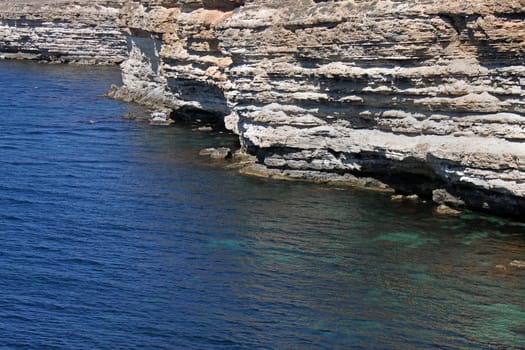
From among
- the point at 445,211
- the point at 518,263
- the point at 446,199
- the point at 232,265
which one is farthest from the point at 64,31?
the point at 518,263

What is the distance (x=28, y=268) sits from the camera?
32.3m

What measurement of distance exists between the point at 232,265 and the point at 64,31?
7137 centimetres

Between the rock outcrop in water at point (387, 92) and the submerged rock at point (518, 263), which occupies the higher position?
the rock outcrop in water at point (387, 92)

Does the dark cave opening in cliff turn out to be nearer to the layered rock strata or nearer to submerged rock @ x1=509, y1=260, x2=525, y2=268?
the layered rock strata

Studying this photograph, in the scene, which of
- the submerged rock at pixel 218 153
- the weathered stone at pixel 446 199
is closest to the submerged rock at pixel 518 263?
the weathered stone at pixel 446 199

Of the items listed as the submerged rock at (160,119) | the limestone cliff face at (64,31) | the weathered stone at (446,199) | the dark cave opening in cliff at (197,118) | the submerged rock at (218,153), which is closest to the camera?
the weathered stone at (446,199)

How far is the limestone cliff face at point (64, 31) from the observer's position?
3777 inches

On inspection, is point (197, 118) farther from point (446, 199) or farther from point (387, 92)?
point (446, 199)

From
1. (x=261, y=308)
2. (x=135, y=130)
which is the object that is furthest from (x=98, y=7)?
(x=261, y=308)

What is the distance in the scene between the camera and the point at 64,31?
98562 mm

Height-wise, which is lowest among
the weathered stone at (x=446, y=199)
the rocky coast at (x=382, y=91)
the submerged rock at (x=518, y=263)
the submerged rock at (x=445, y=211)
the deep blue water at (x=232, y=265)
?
the deep blue water at (x=232, y=265)

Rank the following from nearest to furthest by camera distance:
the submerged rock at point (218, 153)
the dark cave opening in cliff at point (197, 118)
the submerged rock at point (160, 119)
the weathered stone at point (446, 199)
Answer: the weathered stone at point (446, 199), the submerged rock at point (218, 153), the dark cave opening in cliff at point (197, 118), the submerged rock at point (160, 119)

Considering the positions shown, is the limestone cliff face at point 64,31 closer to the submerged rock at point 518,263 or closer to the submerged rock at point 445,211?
the submerged rock at point 445,211

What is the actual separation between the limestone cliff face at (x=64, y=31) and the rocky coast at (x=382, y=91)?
150ft
